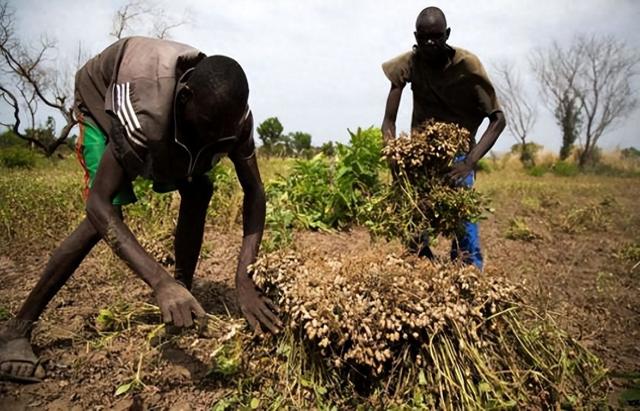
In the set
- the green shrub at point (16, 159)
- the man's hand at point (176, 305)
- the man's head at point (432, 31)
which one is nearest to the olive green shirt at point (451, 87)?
the man's head at point (432, 31)

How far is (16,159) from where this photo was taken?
36.9ft

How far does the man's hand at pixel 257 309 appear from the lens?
208cm

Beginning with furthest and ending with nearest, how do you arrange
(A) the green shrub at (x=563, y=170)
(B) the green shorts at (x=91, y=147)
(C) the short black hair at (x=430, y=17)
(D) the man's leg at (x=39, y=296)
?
(A) the green shrub at (x=563, y=170)
(C) the short black hair at (x=430, y=17)
(B) the green shorts at (x=91, y=147)
(D) the man's leg at (x=39, y=296)

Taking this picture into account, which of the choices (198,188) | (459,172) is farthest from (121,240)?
(459,172)

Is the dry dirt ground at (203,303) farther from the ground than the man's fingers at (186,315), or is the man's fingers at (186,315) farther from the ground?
the man's fingers at (186,315)

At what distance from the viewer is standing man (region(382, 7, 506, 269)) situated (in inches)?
117

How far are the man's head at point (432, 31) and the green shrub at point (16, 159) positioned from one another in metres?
11.0

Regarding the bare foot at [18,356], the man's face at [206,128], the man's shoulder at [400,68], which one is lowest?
the bare foot at [18,356]

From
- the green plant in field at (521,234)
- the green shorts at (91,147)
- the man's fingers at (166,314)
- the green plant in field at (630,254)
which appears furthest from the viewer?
the green plant in field at (521,234)

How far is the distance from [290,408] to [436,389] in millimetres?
607

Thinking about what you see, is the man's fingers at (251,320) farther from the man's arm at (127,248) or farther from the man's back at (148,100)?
the man's back at (148,100)

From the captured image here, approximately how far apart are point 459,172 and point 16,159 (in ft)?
37.9

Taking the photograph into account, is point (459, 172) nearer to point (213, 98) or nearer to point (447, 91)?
point (447, 91)

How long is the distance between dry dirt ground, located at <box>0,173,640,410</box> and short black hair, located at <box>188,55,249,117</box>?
97 centimetres
